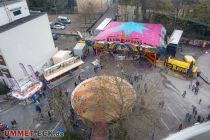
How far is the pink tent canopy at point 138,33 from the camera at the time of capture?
83.1 ft

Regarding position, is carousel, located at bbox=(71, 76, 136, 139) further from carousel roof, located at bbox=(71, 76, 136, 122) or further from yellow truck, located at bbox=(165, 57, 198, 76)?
yellow truck, located at bbox=(165, 57, 198, 76)

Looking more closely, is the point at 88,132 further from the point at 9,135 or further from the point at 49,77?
the point at 49,77

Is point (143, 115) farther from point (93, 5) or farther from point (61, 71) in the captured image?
point (93, 5)

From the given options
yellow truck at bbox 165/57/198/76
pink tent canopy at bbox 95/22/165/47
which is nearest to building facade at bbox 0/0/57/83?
pink tent canopy at bbox 95/22/165/47

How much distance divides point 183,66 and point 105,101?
39.4 feet

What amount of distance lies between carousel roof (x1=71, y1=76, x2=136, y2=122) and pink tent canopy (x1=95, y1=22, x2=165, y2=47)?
942 centimetres

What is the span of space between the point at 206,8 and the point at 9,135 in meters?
25.7

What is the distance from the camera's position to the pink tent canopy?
25344mm

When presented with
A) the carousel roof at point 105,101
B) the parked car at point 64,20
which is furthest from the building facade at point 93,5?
the carousel roof at point 105,101

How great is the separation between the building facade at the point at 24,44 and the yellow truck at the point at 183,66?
46.1ft

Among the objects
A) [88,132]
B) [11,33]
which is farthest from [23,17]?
[88,132]

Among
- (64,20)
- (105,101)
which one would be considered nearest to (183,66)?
(105,101)

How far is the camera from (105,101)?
15.1 metres

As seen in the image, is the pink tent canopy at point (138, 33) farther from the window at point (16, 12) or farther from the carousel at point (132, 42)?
the window at point (16, 12)
